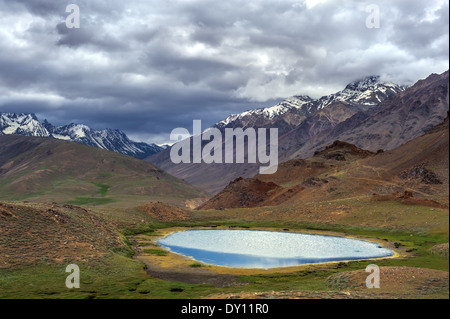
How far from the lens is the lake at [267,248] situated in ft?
201

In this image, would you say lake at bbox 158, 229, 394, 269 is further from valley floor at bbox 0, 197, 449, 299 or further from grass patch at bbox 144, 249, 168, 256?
valley floor at bbox 0, 197, 449, 299

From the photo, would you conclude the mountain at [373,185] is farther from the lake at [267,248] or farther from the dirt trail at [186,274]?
the dirt trail at [186,274]

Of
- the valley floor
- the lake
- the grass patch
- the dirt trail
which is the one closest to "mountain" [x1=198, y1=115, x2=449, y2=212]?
the valley floor

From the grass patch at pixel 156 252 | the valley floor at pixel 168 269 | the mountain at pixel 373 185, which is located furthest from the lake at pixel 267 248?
the mountain at pixel 373 185

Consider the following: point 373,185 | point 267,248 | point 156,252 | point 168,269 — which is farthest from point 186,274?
point 373,185

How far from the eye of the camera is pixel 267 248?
239 ft

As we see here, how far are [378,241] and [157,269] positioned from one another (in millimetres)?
51172

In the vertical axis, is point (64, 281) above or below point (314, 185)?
below

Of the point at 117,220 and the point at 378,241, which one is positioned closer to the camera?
the point at 378,241

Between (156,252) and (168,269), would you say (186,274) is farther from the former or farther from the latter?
(156,252)
